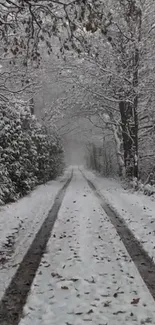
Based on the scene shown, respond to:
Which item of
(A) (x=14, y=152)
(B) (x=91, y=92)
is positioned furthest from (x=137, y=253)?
(B) (x=91, y=92)

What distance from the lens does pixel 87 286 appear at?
241 inches

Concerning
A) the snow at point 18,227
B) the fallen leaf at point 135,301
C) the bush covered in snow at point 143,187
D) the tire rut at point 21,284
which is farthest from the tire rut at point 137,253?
the bush covered in snow at point 143,187

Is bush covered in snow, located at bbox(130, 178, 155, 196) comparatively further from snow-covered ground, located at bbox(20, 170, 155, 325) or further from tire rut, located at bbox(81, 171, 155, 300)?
snow-covered ground, located at bbox(20, 170, 155, 325)

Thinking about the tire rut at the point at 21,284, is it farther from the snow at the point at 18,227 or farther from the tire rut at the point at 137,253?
the tire rut at the point at 137,253

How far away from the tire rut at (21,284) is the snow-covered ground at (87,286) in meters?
0.11

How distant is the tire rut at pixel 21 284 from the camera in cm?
513

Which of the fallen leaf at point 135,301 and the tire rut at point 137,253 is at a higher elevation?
the tire rut at point 137,253

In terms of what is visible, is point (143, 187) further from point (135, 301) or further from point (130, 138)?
point (135, 301)

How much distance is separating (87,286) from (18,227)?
5.44m

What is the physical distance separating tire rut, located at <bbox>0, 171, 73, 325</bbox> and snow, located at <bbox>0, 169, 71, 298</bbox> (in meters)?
0.12

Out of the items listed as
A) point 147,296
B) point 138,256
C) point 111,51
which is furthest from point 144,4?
point 147,296

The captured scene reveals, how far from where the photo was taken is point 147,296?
5.60 metres

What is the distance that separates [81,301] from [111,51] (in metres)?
15.7

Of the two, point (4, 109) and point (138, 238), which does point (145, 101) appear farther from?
point (138, 238)
